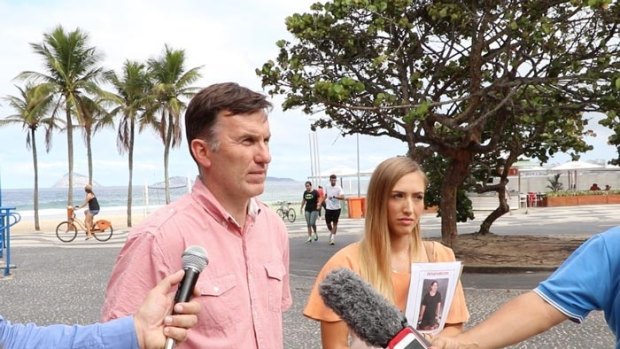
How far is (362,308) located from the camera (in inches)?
69.1

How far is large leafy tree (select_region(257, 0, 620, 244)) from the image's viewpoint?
11.5 meters

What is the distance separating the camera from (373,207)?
10.5ft

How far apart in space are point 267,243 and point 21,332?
1.12m

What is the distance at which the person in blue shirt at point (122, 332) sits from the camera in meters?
1.47

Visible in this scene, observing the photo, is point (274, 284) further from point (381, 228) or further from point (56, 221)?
point (56, 221)

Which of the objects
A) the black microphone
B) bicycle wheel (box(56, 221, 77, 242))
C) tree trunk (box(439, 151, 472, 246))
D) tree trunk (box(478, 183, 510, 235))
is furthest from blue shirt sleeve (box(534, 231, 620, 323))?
bicycle wheel (box(56, 221, 77, 242))

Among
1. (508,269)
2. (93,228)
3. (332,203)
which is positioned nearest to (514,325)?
(508,269)

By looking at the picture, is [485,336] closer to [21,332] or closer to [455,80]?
[21,332]

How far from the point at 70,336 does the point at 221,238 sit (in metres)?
0.86

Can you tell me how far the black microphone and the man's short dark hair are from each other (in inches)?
26.8

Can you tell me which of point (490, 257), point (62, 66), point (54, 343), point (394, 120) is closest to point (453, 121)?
point (394, 120)

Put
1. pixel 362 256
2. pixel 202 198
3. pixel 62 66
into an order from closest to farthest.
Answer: pixel 202 198 → pixel 362 256 → pixel 62 66

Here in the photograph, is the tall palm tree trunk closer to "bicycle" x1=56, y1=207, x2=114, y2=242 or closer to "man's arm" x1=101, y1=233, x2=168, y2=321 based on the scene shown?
"bicycle" x1=56, y1=207, x2=114, y2=242

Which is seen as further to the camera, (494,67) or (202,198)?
(494,67)
